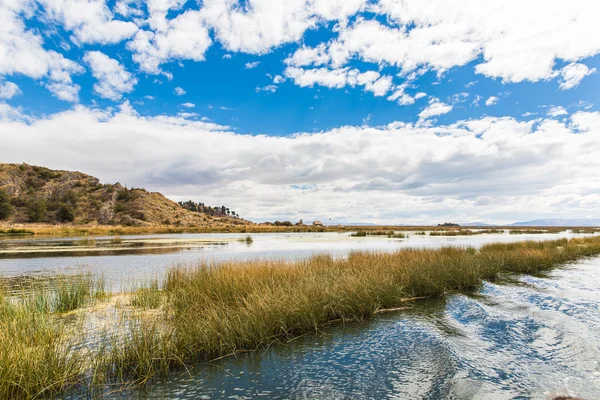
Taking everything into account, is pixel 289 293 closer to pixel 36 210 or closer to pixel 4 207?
pixel 4 207

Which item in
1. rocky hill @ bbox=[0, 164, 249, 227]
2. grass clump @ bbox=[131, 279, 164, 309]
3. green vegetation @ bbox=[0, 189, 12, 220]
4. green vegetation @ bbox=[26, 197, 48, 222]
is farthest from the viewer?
rocky hill @ bbox=[0, 164, 249, 227]

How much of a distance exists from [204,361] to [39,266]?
2326cm

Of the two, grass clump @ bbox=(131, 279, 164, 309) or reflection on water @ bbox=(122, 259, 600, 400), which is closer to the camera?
reflection on water @ bbox=(122, 259, 600, 400)

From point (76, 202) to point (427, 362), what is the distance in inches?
5310

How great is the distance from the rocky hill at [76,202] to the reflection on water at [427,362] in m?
114

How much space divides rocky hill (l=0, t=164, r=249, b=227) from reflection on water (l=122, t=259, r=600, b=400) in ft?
374

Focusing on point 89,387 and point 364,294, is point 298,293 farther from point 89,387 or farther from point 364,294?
point 89,387

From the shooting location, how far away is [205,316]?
9820 millimetres

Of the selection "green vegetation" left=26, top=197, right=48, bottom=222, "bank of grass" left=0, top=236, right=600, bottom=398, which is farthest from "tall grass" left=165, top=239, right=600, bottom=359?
"green vegetation" left=26, top=197, right=48, bottom=222

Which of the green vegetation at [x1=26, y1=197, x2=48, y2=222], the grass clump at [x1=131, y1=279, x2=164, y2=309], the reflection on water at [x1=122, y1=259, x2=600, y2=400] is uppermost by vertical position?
the green vegetation at [x1=26, y1=197, x2=48, y2=222]

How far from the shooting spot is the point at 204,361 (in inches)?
329

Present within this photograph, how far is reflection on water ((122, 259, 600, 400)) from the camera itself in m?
7.05

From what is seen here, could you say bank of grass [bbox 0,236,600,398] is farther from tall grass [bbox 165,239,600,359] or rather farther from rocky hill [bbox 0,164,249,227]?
rocky hill [bbox 0,164,249,227]

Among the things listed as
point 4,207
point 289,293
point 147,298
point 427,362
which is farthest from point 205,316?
point 4,207
